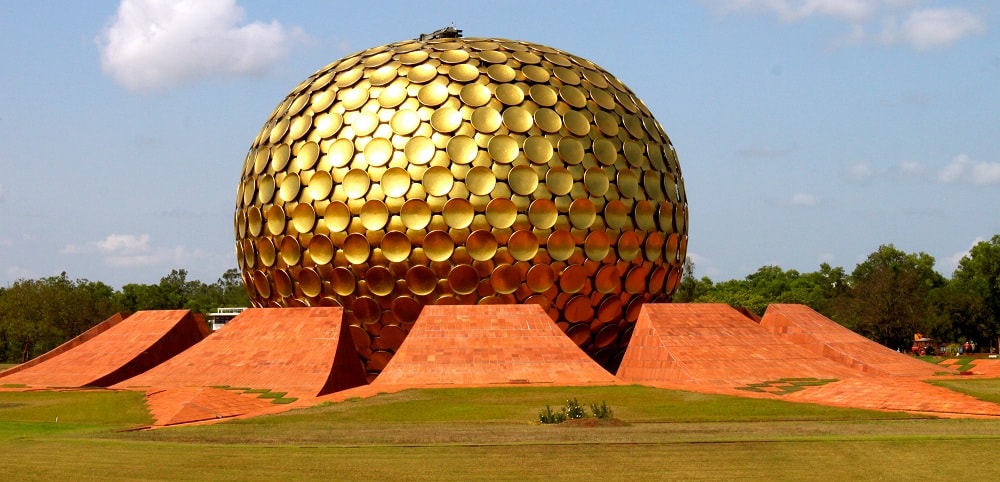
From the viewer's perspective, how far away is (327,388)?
22.6 m

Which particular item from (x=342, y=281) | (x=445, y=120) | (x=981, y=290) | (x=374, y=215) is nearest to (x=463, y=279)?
(x=374, y=215)

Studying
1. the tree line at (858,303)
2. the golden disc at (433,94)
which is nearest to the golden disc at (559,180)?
the golden disc at (433,94)

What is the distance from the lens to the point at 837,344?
87.8 ft

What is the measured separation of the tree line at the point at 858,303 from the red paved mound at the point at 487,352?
3100 cm

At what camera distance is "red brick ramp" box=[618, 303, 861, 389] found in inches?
910

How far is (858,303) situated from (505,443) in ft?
149

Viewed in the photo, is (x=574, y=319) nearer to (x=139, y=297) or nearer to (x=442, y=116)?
(x=442, y=116)

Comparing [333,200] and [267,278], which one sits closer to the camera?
[333,200]

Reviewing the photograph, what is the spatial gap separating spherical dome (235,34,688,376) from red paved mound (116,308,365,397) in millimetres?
1514

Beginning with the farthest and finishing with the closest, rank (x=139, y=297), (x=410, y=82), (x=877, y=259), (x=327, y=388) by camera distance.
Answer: (x=877, y=259) < (x=139, y=297) < (x=410, y=82) < (x=327, y=388)

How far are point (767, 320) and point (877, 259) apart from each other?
5544cm

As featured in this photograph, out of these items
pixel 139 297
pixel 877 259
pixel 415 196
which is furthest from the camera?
pixel 877 259

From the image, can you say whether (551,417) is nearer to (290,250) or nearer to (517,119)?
(517,119)

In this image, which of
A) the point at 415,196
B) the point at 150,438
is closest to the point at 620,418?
the point at 150,438
